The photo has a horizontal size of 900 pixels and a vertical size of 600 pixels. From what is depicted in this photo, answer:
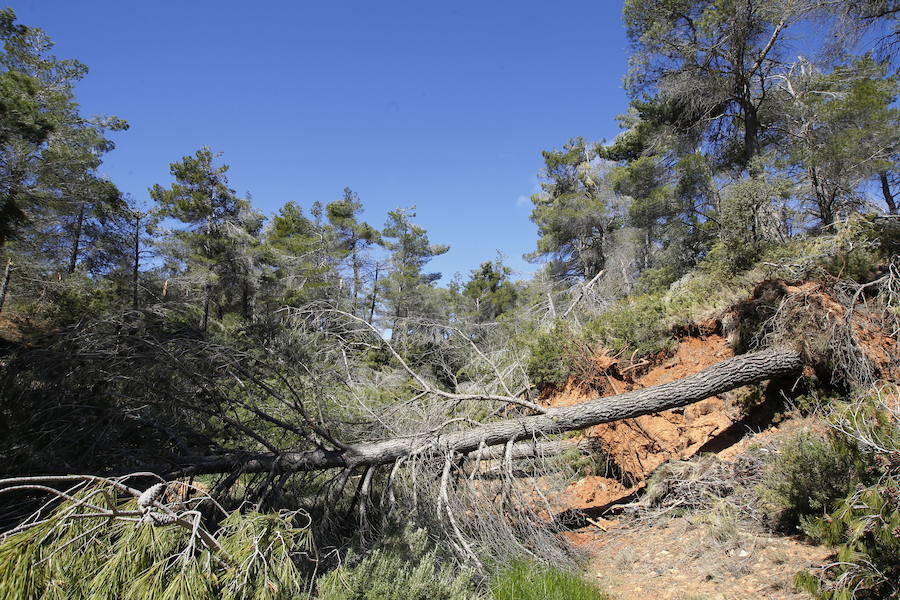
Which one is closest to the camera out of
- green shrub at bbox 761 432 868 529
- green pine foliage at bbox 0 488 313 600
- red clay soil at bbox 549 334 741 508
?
green pine foliage at bbox 0 488 313 600

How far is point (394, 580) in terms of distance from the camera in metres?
2.97

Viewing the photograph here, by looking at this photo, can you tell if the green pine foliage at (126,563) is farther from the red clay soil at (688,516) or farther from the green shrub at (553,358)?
the green shrub at (553,358)

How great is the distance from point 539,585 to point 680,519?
2311mm

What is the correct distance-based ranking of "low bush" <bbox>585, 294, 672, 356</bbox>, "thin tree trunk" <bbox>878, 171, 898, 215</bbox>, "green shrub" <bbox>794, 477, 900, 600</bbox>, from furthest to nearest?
"thin tree trunk" <bbox>878, 171, 898, 215</bbox> → "low bush" <bbox>585, 294, 672, 356</bbox> → "green shrub" <bbox>794, 477, 900, 600</bbox>

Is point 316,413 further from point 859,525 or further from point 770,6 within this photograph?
point 770,6

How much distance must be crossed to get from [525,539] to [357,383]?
2699 mm

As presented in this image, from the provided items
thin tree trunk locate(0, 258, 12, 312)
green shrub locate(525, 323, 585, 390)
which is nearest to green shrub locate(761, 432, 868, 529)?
green shrub locate(525, 323, 585, 390)

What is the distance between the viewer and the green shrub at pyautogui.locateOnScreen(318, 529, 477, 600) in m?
2.79

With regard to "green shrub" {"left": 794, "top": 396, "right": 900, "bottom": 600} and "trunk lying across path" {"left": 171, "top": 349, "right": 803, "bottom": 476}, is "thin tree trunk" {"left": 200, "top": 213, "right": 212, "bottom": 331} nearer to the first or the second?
"trunk lying across path" {"left": 171, "top": 349, "right": 803, "bottom": 476}

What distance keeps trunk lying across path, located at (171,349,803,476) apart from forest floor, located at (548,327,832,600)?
75 centimetres

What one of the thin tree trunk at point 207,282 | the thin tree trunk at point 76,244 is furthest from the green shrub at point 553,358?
the thin tree trunk at point 76,244

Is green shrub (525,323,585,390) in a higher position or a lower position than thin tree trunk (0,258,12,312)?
lower

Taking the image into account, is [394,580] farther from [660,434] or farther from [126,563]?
[660,434]

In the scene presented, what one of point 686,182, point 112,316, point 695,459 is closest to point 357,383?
point 112,316
